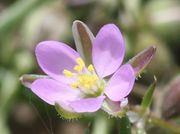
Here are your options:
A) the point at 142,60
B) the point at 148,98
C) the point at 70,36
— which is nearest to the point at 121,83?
the point at 142,60

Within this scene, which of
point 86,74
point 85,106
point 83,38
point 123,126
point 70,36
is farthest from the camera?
point 70,36

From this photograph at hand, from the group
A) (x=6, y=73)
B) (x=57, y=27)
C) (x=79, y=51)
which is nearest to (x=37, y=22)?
(x=57, y=27)

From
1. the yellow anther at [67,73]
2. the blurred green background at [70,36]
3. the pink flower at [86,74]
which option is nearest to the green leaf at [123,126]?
the pink flower at [86,74]

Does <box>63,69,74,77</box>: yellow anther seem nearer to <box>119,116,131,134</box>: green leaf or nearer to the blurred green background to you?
<box>119,116,131,134</box>: green leaf

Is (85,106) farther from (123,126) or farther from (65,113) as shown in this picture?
(123,126)

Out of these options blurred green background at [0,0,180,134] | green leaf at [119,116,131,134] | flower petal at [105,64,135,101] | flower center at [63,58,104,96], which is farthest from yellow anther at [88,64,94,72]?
blurred green background at [0,0,180,134]
